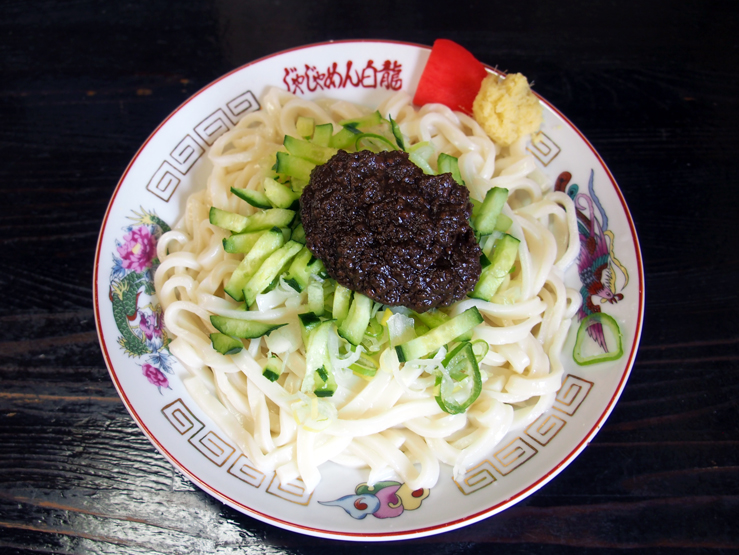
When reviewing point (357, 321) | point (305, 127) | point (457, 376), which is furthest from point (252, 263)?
point (457, 376)

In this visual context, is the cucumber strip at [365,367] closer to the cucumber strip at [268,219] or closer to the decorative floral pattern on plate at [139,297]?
the cucumber strip at [268,219]

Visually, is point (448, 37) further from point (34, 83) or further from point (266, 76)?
point (34, 83)

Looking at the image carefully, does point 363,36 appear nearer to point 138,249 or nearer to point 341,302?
point 138,249

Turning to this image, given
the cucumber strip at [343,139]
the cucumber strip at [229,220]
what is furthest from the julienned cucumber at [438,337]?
the cucumber strip at [343,139]

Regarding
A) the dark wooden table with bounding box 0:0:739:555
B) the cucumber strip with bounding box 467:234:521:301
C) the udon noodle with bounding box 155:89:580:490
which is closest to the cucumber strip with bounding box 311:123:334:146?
the udon noodle with bounding box 155:89:580:490

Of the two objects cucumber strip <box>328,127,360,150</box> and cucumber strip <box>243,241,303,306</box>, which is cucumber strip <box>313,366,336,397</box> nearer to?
cucumber strip <box>243,241,303,306</box>
